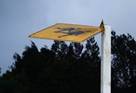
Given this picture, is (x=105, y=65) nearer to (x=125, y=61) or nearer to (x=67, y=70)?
(x=67, y=70)

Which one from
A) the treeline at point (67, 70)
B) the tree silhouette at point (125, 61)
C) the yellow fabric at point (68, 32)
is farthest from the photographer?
the tree silhouette at point (125, 61)

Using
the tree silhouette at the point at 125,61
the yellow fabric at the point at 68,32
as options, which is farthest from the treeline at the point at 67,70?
the yellow fabric at the point at 68,32

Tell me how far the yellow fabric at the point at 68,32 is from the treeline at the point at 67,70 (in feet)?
210

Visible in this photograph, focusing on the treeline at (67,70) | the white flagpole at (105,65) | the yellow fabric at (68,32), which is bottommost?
the white flagpole at (105,65)

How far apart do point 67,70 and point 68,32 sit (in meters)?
69.3

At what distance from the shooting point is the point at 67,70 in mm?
75625

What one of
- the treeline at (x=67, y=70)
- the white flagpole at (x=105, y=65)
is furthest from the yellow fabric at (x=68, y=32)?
the treeline at (x=67, y=70)

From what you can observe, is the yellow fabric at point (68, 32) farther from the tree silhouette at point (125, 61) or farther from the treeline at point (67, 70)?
the tree silhouette at point (125, 61)

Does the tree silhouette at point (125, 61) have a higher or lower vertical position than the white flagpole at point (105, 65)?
higher

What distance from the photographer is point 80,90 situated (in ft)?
251

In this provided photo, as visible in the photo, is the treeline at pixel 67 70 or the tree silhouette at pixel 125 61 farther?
the tree silhouette at pixel 125 61

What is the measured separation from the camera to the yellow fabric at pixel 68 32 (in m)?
6.09

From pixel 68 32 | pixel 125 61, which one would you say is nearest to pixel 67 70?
pixel 125 61

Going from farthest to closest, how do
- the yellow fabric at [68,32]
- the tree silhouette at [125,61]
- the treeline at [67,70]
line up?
the tree silhouette at [125,61]
the treeline at [67,70]
the yellow fabric at [68,32]
